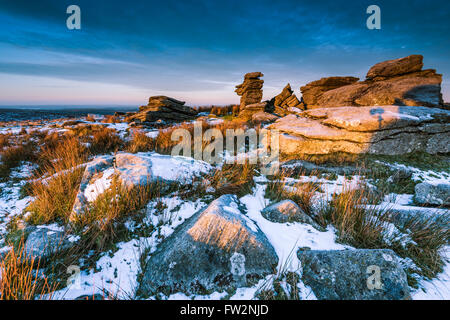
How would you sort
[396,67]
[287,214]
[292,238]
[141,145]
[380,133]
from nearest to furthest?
[292,238] → [287,214] → [380,133] → [141,145] → [396,67]

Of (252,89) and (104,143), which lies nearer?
(104,143)

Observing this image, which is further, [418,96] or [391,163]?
[418,96]

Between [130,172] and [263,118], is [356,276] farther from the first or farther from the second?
[263,118]

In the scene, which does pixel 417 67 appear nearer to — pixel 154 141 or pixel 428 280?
pixel 428 280

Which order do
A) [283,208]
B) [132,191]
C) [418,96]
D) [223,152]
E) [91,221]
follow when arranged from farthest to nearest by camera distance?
1. [418,96]
2. [223,152]
3. [132,191]
4. [283,208]
5. [91,221]

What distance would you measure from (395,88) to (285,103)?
6939mm

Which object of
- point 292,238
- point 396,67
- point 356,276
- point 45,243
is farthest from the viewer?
point 396,67

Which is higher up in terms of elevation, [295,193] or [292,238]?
[295,193]

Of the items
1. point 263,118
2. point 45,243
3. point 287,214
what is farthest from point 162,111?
point 287,214

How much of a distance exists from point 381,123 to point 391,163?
1.15 m

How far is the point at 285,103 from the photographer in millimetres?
14062

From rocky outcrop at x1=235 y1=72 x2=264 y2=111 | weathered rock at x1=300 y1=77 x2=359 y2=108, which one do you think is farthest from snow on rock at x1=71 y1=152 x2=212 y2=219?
weathered rock at x1=300 y1=77 x2=359 y2=108

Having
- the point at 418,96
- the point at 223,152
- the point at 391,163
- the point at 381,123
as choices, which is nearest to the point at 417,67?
the point at 418,96

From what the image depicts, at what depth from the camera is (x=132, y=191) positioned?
109 inches
